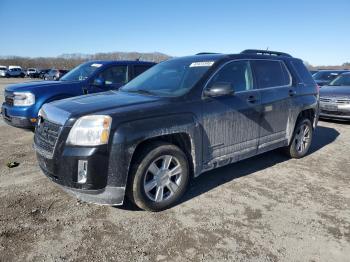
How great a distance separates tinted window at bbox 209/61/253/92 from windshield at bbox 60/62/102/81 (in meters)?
3.98

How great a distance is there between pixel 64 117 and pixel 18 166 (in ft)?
7.53

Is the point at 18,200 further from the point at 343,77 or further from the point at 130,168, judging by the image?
the point at 343,77

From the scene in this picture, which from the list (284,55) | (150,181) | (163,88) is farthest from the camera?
(284,55)

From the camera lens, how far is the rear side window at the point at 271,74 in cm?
489

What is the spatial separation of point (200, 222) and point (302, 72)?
12.1 ft

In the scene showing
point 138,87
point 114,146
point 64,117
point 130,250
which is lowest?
point 130,250

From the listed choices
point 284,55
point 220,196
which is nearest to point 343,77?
point 284,55

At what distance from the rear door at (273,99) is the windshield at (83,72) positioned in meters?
4.10

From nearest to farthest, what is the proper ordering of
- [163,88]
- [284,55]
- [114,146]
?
[114,146] → [163,88] → [284,55]

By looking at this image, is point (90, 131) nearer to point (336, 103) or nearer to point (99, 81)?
point (99, 81)

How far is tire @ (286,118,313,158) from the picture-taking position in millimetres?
5760

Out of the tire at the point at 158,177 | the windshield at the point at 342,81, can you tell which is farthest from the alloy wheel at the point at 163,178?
the windshield at the point at 342,81

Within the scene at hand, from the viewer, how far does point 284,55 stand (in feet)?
19.0

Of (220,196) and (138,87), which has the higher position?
(138,87)
